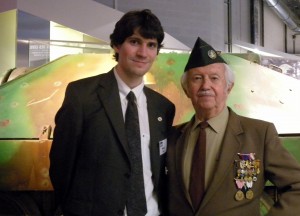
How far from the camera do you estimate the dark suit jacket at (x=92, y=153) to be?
2.11 m

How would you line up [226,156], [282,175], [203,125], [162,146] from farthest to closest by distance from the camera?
[162,146], [203,125], [226,156], [282,175]

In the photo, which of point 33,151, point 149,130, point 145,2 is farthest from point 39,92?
point 145,2

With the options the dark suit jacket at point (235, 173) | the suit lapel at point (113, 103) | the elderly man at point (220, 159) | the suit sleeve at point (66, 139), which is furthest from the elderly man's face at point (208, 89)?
the suit sleeve at point (66, 139)

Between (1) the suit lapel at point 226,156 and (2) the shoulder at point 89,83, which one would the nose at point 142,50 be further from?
(1) the suit lapel at point 226,156

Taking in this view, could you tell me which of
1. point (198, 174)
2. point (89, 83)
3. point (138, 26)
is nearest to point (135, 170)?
point (198, 174)

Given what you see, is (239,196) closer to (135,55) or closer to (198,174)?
(198,174)

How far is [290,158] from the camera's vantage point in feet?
6.62

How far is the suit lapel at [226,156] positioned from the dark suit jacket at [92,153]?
333 mm

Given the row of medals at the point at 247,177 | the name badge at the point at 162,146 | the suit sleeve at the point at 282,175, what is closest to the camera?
the suit sleeve at the point at 282,175

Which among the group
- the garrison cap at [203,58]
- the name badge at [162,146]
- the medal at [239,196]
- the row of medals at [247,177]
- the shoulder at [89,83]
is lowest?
the medal at [239,196]

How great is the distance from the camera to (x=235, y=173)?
82.9 inches

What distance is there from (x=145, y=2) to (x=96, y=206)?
1063 centimetres

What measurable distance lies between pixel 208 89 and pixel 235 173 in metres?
0.44

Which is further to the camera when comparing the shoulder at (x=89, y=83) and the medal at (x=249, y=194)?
the shoulder at (x=89, y=83)
